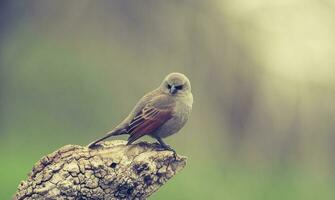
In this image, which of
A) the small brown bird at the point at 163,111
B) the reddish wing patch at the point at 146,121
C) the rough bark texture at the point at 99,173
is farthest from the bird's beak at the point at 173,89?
the rough bark texture at the point at 99,173

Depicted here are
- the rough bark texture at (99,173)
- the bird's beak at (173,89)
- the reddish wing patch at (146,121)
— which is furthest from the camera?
the bird's beak at (173,89)

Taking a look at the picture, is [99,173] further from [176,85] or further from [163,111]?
[176,85]

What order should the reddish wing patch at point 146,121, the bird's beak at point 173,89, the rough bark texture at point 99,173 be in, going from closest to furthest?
the rough bark texture at point 99,173
the reddish wing patch at point 146,121
the bird's beak at point 173,89

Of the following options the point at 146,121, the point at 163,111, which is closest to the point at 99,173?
the point at 146,121

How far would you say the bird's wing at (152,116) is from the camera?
164 inches

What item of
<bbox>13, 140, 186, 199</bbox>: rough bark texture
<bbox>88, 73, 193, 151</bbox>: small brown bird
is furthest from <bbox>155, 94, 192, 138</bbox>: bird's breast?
<bbox>13, 140, 186, 199</bbox>: rough bark texture

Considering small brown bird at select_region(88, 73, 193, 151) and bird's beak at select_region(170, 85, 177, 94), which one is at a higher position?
bird's beak at select_region(170, 85, 177, 94)

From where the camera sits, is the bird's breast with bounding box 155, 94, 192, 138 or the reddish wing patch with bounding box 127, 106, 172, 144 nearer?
the reddish wing patch with bounding box 127, 106, 172, 144

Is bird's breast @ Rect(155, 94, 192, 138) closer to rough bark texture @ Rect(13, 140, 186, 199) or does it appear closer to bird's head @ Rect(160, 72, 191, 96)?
→ bird's head @ Rect(160, 72, 191, 96)

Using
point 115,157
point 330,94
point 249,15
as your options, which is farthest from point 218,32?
point 115,157

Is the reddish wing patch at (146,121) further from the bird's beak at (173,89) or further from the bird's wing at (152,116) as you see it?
the bird's beak at (173,89)

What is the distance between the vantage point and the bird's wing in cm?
A: 417

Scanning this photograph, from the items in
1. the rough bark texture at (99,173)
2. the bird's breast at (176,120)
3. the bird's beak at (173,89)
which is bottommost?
the rough bark texture at (99,173)

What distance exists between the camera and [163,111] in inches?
168
